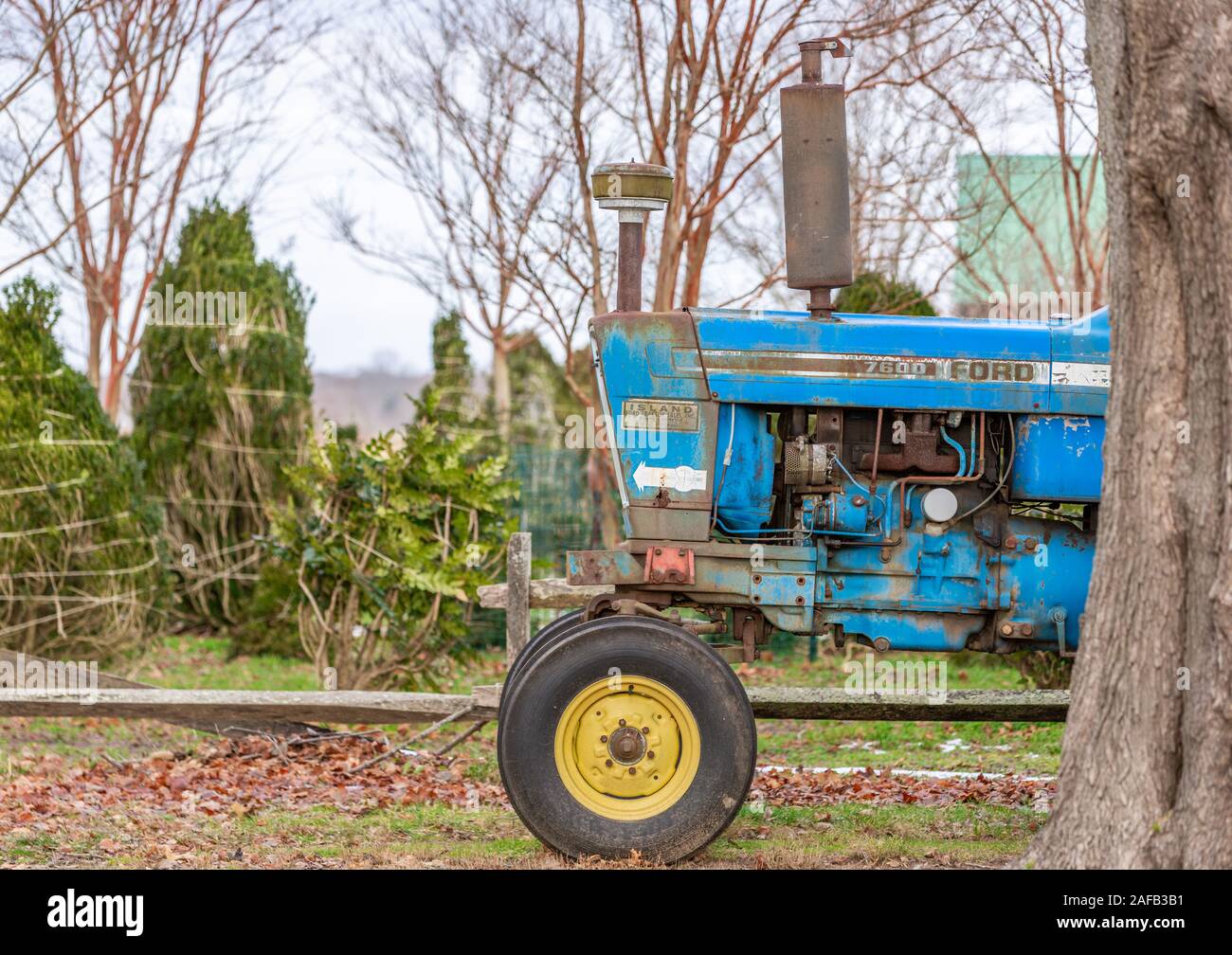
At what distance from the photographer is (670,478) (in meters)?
5.45

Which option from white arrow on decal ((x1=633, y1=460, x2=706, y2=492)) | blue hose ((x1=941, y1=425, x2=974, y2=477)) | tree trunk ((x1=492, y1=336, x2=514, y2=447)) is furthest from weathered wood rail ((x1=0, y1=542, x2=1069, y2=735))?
tree trunk ((x1=492, y1=336, x2=514, y2=447))

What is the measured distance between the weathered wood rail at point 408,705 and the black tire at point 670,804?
1774 mm

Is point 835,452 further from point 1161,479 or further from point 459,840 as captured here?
point 459,840

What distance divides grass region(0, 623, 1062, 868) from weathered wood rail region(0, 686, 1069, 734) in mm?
363

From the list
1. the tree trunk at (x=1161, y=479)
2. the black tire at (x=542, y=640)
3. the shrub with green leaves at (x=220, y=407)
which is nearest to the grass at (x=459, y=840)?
the black tire at (x=542, y=640)

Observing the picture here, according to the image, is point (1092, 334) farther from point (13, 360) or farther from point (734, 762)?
point (13, 360)

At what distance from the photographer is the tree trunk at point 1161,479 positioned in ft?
12.6

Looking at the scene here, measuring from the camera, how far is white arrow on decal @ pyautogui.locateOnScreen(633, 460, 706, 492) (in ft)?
17.8

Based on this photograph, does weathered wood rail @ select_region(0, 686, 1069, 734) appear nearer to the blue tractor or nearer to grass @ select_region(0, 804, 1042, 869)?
grass @ select_region(0, 804, 1042, 869)

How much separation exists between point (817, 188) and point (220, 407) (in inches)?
308

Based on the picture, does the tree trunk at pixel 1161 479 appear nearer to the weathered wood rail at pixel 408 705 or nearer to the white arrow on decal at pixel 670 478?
the white arrow on decal at pixel 670 478

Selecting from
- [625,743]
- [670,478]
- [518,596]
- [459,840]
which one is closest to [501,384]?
[518,596]
